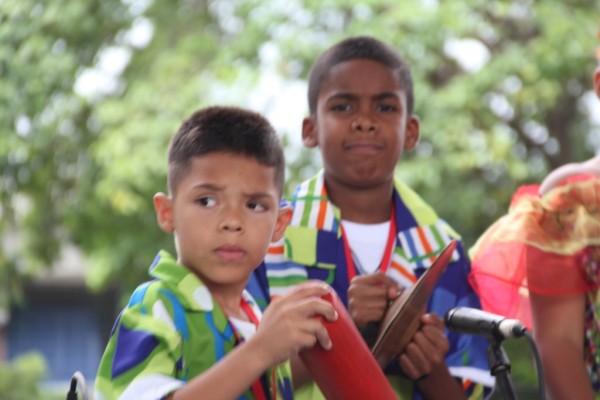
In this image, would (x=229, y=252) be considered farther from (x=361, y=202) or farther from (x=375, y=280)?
(x=361, y=202)

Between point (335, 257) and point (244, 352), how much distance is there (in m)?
0.78

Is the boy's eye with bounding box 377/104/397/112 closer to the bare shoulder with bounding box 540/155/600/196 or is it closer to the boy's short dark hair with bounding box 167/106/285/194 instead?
the bare shoulder with bounding box 540/155/600/196

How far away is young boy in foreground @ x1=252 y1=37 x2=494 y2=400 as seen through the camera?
102 inches

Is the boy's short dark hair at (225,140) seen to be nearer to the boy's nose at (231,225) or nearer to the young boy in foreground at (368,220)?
the boy's nose at (231,225)

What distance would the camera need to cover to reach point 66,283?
20.9 metres

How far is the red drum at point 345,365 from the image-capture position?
1920 millimetres

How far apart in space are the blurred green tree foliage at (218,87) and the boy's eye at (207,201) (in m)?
5.67

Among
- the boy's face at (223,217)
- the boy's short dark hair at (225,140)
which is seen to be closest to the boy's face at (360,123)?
the boy's short dark hair at (225,140)

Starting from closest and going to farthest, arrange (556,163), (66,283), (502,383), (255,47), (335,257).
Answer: (502,383) → (335,257) → (255,47) → (556,163) → (66,283)

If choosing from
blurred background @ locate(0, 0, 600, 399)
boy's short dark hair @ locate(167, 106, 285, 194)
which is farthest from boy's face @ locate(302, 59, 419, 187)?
blurred background @ locate(0, 0, 600, 399)

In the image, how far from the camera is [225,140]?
2137 mm

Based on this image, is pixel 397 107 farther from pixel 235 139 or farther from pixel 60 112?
pixel 60 112

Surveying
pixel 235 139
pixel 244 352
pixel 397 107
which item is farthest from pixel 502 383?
pixel 397 107

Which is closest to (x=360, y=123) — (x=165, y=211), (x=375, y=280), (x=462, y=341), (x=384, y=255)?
(x=384, y=255)
